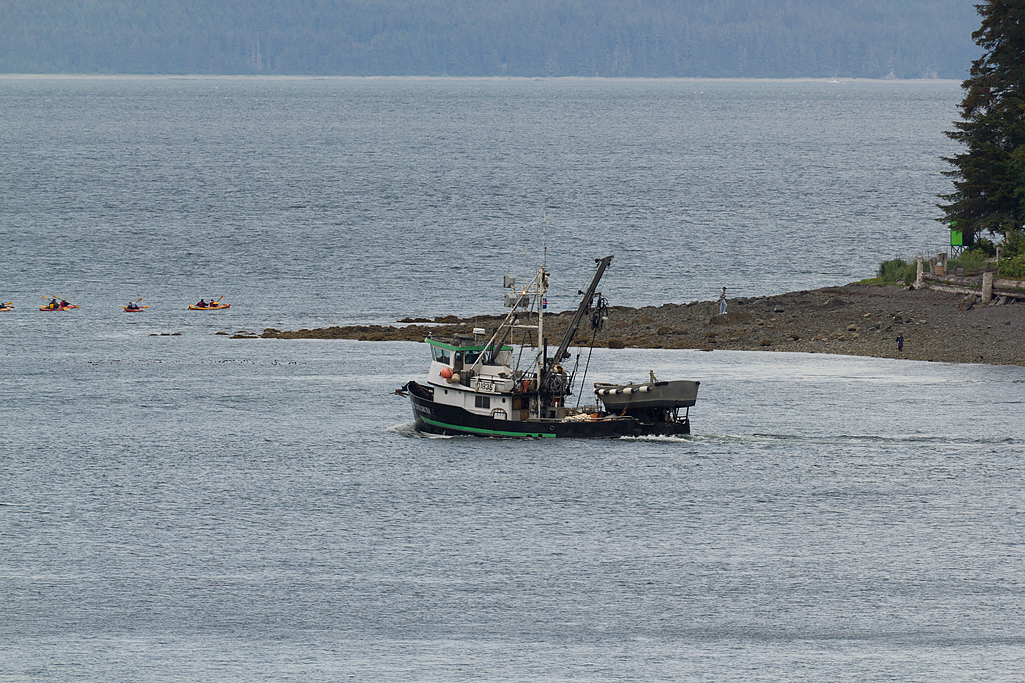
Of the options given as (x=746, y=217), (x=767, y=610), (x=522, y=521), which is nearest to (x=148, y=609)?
(x=522, y=521)

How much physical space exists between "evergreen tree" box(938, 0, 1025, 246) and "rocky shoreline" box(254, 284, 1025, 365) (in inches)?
276

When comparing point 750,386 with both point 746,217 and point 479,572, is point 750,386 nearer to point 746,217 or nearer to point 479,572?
point 479,572

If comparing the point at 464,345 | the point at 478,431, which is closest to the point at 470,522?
the point at 478,431

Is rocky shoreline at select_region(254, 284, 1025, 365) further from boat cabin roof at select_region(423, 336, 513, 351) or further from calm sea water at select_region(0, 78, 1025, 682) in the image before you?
boat cabin roof at select_region(423, 336, 513, 351)

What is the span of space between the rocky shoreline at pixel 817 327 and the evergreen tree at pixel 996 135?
7.00 metres

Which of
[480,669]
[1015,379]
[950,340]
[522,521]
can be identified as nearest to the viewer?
[480,669]

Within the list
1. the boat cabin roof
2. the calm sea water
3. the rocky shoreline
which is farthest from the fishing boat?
the rocky shoreline

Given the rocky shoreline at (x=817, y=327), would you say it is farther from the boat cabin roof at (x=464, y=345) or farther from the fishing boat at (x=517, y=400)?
the boat cabin roof at (x=464, y=345)

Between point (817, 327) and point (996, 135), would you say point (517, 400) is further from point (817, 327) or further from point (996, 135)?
point (996, 135)

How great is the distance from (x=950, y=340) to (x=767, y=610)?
41.5 meters

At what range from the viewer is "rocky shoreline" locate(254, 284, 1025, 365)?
83.6 meters

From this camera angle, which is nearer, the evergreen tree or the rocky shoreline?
the rocky shoreline

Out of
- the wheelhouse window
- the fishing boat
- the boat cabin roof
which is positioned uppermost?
the boat cabin roof

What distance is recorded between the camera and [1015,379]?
3041 inches
